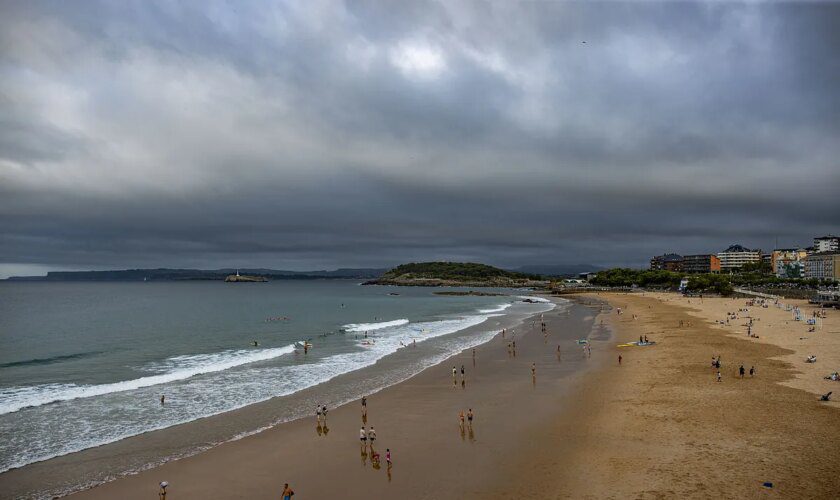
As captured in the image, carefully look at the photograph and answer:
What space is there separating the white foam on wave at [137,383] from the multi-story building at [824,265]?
160176mm

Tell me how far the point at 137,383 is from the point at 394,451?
66.6 feet

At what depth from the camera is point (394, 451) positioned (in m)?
18.4

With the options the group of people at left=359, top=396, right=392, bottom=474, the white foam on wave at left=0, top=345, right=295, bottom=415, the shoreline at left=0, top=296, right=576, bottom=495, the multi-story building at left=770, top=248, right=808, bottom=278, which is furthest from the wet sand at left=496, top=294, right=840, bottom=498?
the multi-story building at left=770, top=248, right=808, bottom=278

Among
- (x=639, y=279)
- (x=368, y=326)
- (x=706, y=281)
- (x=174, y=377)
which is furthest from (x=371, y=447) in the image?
(x=639, y=279)

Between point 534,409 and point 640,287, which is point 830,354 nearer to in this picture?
point 534,409

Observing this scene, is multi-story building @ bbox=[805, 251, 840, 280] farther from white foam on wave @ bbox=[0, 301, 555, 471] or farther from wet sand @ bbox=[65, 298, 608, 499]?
wet sand @ bbox=[65, 298, 608, 499]

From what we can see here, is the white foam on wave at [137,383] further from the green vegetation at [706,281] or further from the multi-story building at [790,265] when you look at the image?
the multi-story building at [790,265]

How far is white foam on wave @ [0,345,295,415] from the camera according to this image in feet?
86.3

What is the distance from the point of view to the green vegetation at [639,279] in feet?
515

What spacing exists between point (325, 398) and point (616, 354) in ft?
77.3

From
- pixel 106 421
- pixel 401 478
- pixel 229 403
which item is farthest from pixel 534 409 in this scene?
pixel 106 421

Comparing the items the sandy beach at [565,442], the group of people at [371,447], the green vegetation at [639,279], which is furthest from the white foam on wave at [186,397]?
the green vegetation at [639,279]

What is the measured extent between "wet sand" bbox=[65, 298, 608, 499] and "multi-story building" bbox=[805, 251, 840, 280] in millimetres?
154835

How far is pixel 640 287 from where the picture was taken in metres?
160
